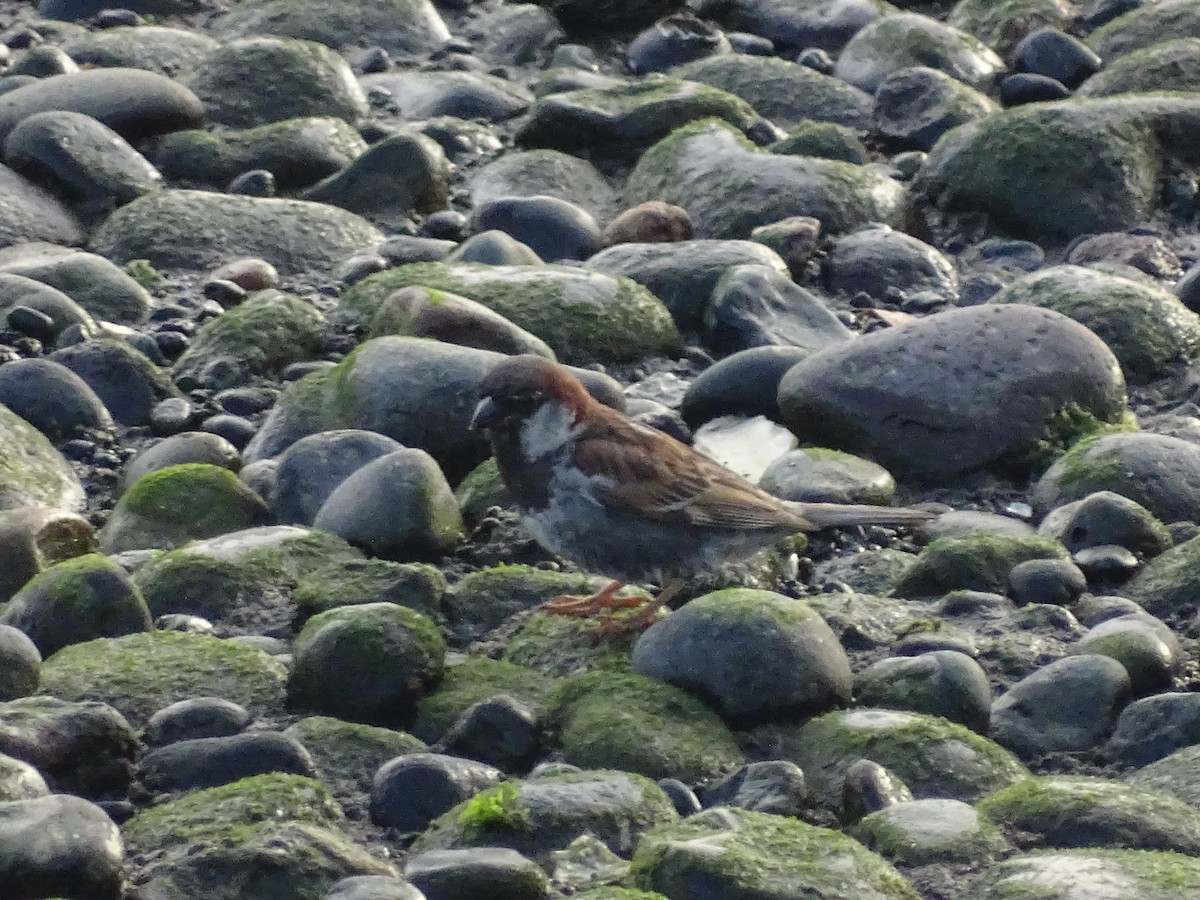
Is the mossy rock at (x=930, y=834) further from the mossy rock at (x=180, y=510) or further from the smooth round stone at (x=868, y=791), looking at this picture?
the mossy rock at (x=180, y=510)

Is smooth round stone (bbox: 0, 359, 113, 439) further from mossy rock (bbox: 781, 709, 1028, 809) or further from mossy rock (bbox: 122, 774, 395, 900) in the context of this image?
mossy rock (bbox: 781, 709, 1028, 809)

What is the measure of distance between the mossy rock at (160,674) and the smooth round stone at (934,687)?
5.94ft

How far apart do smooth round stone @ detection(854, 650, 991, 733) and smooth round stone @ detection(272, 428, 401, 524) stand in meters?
2.30

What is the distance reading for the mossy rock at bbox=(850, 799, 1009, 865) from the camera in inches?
196

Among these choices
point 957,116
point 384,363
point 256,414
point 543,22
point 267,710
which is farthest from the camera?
point 543,22

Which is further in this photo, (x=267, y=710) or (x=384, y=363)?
(x=384, y=363)

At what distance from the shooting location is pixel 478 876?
4.61 meters

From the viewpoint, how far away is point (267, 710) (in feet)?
19.1

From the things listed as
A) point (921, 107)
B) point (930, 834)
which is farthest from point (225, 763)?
point (921, 107)

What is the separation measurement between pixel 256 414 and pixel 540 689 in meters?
2.97

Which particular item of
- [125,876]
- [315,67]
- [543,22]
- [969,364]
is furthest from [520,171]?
[125,876]

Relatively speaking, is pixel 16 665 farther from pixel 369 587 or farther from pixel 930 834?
pixel 930 834

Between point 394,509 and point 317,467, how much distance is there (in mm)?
563

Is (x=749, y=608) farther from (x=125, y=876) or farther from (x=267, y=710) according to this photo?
(x=125, y=876)
